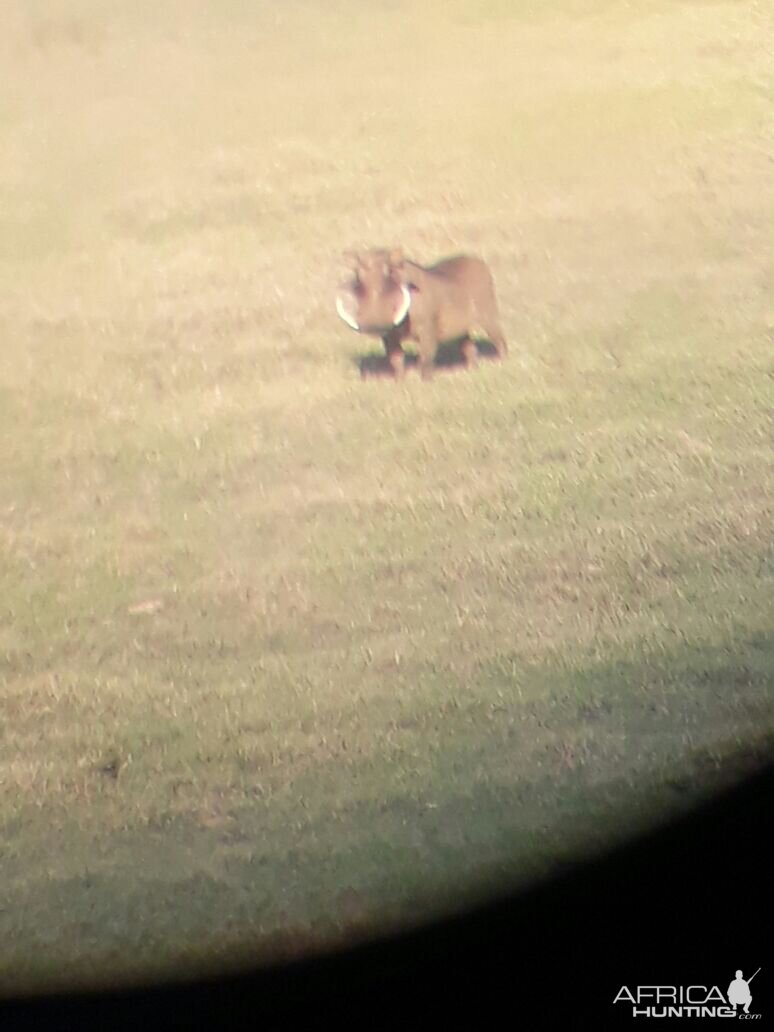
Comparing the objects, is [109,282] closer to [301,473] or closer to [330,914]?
[301,473]

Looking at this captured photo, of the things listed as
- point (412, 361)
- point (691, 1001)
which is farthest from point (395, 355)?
point (691, 1001)

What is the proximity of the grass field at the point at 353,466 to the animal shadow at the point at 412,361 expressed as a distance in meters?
0.02

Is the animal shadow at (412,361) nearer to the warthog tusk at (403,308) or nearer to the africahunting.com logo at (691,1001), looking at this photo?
the warthog tusk at (403,308)

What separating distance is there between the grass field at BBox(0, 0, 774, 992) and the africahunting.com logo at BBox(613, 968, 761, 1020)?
0.54 ft

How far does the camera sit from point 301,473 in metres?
1.56

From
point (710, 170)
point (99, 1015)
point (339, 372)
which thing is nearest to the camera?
point (99, 1015)

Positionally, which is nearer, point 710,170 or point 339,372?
point 339,372

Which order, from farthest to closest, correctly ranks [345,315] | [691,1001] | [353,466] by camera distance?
[345,315], [353,466], [691,1001]

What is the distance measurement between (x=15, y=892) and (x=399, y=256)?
1.01m

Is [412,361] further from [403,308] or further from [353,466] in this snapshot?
[353,466]

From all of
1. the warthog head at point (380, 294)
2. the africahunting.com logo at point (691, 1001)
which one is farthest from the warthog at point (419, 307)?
the africahunting.com logo at point (691, 1001)

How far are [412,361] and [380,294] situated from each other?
0.35 ft

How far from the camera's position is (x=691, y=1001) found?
1205 mm

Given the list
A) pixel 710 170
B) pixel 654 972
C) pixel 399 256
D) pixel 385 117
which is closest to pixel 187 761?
pixel 654 972
